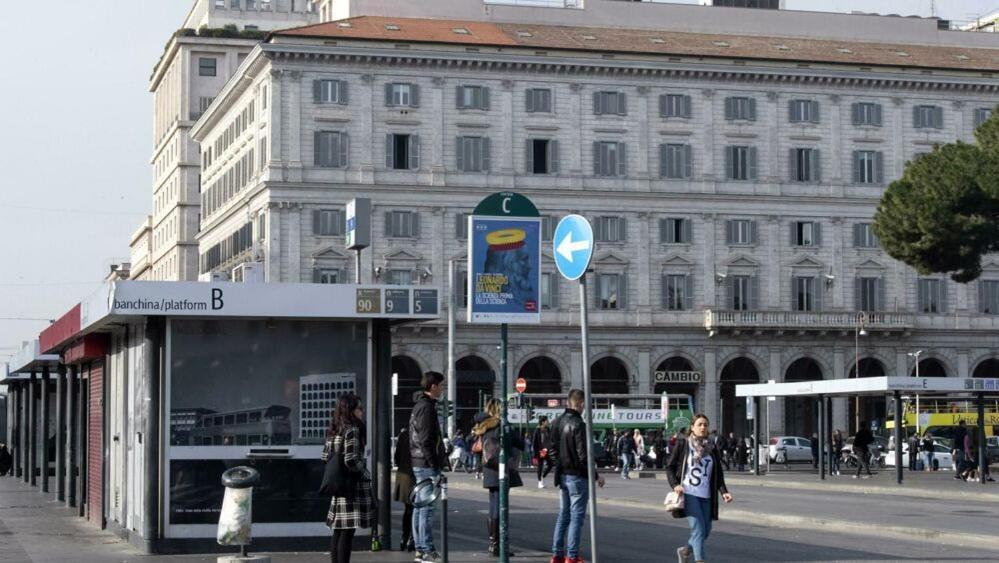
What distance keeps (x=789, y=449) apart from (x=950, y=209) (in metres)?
23.1

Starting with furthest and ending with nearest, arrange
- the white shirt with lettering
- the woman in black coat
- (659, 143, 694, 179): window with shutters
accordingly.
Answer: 1. (659, 143, 694, 179): window with shutters
2. the woman in black coat
3. the white shirt with lettering

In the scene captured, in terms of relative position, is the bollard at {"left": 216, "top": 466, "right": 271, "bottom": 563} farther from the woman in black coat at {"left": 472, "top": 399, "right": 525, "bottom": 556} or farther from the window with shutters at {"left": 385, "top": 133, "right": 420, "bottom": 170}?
the window with shutters at {"left": 385, "top": 133, "right": 420, "bottom": 170}

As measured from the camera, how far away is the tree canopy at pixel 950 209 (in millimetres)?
55469

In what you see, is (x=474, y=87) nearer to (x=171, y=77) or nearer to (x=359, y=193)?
(x=359, y=193)

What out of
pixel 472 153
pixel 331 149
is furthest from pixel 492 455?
pixel 472 153

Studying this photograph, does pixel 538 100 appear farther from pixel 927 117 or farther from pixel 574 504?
pixel 574 504

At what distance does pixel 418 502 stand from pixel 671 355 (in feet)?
221

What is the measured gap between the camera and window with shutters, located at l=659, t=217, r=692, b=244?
3292 inches

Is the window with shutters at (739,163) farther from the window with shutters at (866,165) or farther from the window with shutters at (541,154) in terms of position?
→ the window with shutters at (541,154)

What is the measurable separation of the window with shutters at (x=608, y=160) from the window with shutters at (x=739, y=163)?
5097mm

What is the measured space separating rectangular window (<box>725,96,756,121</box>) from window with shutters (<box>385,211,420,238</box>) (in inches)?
617

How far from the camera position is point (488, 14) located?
88.2 metres

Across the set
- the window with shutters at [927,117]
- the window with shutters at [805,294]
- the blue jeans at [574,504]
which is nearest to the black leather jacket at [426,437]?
the blue jeans at [574,504]

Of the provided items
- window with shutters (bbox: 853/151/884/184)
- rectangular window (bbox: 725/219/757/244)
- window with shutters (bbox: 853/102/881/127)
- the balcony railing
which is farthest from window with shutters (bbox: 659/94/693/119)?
the balcony railing
